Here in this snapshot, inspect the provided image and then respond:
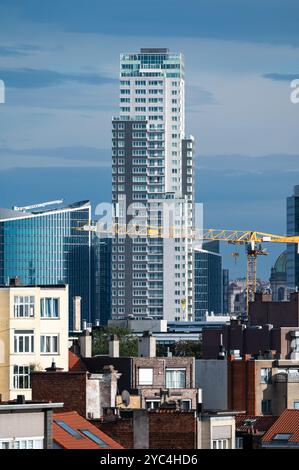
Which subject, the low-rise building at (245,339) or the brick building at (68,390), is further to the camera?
the low-rise building at (245,339)

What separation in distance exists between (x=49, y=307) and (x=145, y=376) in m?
5.48

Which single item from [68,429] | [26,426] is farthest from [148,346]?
[26,426]

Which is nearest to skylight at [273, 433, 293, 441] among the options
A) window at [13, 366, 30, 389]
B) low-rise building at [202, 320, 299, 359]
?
window at [13, 366, 30, 389]

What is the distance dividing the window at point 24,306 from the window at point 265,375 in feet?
27.0

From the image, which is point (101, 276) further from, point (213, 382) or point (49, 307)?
point (49, 307)

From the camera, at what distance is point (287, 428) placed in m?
23.0

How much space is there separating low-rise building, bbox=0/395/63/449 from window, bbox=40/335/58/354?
21.6m

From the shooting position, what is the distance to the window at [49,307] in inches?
1346

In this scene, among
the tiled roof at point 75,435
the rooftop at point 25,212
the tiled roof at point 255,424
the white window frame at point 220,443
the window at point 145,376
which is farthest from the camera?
the rooftop at point 25,212

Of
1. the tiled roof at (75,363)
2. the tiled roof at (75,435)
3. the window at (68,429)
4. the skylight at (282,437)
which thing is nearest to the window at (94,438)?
the tiled roof at (75,435)

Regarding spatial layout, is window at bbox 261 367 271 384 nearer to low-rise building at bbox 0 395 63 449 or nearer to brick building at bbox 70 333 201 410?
brick building at bbox 70 333 201 410

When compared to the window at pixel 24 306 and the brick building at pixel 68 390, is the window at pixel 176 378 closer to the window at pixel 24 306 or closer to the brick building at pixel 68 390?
the window at pixel 24 306

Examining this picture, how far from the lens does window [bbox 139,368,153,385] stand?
128 feet

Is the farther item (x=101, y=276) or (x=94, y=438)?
(x=101, y=276)
